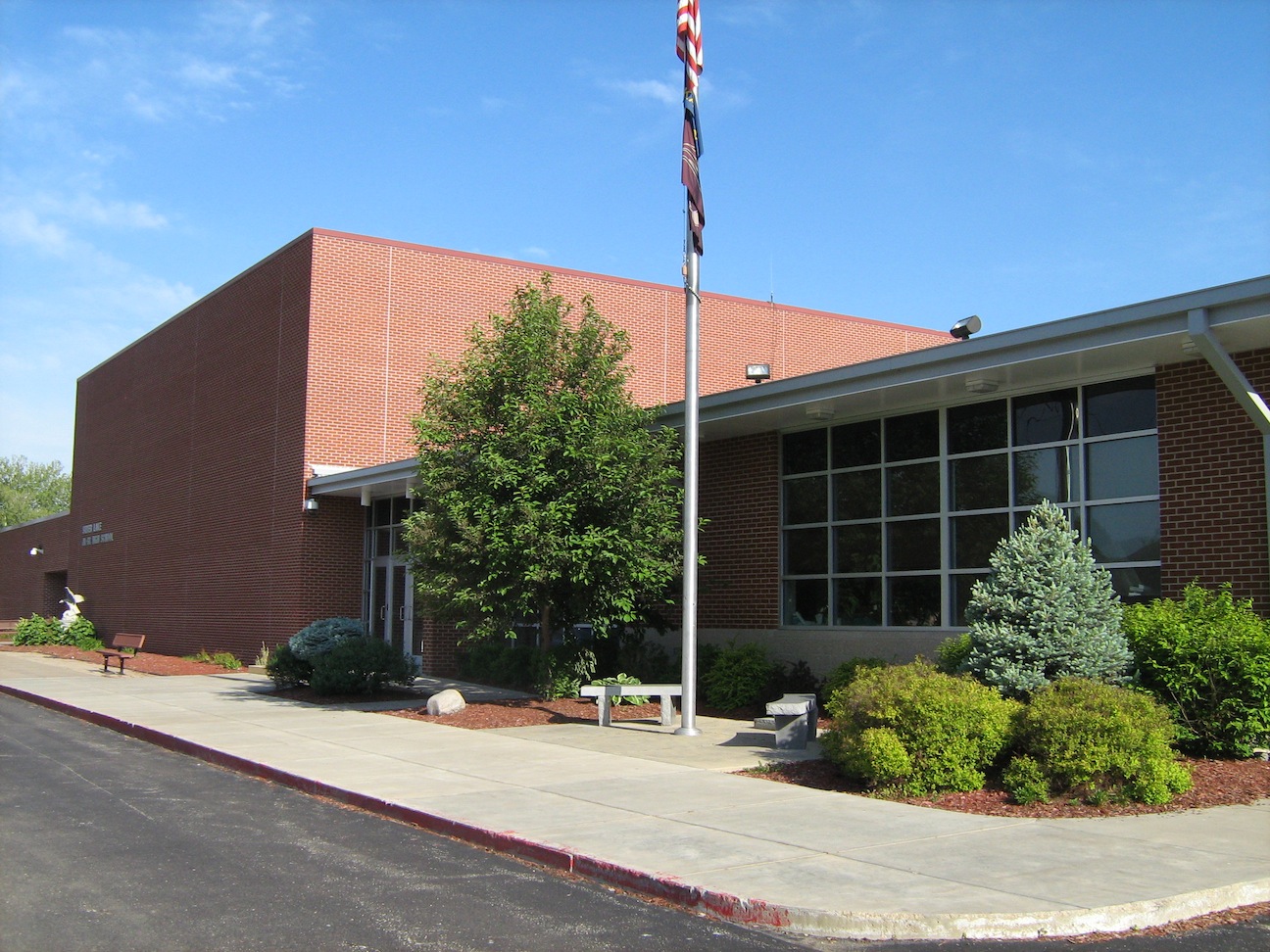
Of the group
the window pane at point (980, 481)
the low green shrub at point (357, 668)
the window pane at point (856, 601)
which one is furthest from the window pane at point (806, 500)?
the low green shrub at point (357, 668)

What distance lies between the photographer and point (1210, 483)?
41.5 feet

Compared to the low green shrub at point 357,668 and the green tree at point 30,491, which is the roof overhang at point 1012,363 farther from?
the green tree at point 30,491

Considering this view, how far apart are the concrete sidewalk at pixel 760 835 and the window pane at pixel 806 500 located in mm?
4346

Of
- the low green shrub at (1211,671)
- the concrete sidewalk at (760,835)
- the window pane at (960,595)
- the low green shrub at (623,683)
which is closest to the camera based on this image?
the concrete sidewalk at (760,835)

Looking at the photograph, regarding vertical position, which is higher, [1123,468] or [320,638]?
[1123,468]

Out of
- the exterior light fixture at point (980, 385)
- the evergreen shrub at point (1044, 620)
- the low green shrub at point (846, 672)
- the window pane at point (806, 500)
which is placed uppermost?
the exterior light fixture at point (980, 385)

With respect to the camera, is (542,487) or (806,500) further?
(806,500)

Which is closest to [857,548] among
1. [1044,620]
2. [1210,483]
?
[1210,483]

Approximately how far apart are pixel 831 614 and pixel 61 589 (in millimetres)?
40197

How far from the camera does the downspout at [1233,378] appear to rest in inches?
445

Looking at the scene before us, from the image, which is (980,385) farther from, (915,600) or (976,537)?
(915,600)

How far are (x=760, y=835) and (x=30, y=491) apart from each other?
102 meters

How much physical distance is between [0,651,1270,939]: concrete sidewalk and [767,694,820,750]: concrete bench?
1.01 ft

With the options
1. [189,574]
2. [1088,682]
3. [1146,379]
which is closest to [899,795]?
[1088,682]
